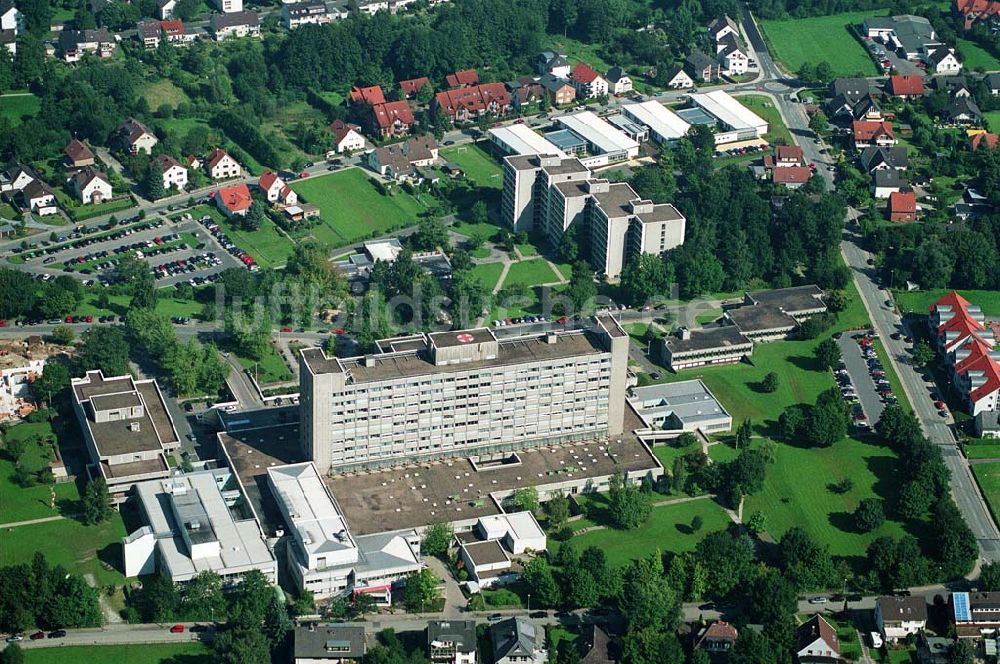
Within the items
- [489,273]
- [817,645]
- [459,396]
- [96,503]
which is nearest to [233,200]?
[489,273]

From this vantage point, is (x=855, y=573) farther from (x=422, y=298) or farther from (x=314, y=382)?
(x=422, y=298)

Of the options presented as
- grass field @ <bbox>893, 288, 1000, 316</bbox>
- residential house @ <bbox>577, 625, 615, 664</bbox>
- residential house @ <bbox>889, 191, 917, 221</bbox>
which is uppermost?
residential house @ <bbox>889, 191, 917, 221</bbox>

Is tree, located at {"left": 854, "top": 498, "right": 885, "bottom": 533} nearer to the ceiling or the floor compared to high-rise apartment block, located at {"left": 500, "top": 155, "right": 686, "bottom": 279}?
nearer to the floor

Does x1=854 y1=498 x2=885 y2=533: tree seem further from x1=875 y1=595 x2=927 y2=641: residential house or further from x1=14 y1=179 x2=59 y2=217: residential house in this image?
x1=14 y1=179 x2=59 y2=217: residential house

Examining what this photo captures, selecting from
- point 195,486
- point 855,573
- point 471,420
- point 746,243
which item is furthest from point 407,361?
point 746,243

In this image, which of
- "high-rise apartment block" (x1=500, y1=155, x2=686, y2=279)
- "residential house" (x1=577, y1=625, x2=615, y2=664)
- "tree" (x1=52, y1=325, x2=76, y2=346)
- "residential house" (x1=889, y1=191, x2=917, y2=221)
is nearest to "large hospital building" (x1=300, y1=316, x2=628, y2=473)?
"residential house" (x1=577, y1=625, x2=615, y2=664)

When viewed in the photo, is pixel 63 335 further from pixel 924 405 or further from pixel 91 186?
pixel 924 405
